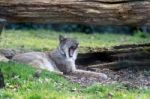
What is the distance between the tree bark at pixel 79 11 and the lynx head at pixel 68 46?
495 millimetres

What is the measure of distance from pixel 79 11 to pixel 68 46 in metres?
0.90

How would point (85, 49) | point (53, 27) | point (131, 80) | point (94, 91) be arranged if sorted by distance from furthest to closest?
point (53, 27), point (85, 49), point (131, 80), point (94, 91)

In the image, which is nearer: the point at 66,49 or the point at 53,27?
the point at 66,49

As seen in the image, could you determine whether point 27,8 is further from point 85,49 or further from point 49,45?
point 49,45

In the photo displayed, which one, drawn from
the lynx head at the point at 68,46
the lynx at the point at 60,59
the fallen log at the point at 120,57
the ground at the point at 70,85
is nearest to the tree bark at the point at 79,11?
the lynx head at the point at 68,46

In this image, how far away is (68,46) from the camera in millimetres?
11656

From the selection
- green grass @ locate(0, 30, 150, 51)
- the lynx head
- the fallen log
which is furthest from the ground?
green grass @ locate(0, 30, 150, 51)

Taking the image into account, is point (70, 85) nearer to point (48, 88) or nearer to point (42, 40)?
point (48, 88)

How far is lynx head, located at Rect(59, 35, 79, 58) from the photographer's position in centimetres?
1154

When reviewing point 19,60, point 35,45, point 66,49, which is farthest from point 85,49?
point 35,45

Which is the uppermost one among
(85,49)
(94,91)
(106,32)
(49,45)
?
(94,91)

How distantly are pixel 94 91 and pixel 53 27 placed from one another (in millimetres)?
12723

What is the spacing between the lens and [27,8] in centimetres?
1086

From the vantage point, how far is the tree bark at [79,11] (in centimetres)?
1083
